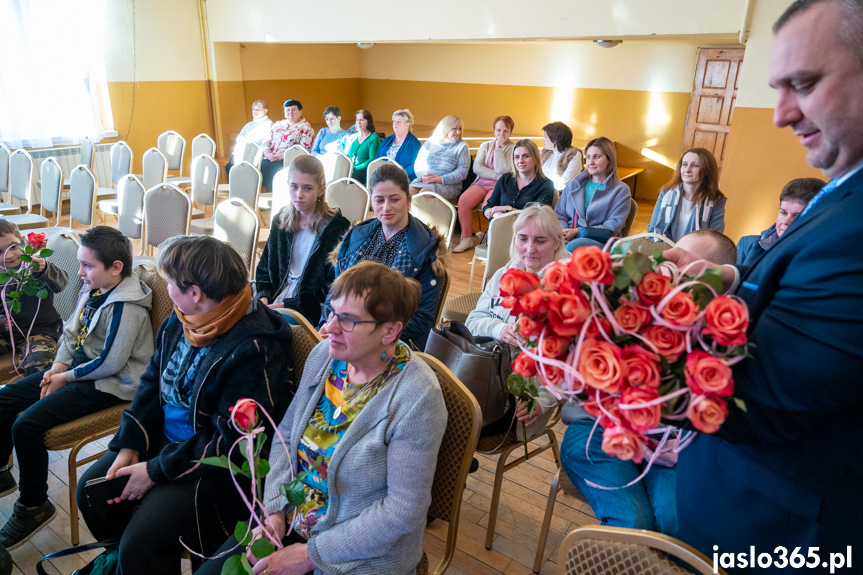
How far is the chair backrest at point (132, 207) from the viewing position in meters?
4.34

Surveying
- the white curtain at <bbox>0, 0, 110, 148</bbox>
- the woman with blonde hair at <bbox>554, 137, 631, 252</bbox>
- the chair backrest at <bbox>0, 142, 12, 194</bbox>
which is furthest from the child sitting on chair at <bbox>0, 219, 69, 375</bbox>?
the white curtain at <bbox>0, 0, 110, 148</bbox>

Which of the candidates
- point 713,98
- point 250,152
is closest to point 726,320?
point 250,152

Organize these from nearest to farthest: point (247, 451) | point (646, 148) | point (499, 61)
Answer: point (247, 451) < point (646, 148) < point (499, 61)

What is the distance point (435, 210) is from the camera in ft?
12.1

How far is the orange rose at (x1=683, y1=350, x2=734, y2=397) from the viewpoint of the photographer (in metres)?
0.75

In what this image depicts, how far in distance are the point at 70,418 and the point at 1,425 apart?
37 centimetres

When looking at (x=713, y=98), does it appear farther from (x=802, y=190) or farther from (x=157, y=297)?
(x=157, y=297)

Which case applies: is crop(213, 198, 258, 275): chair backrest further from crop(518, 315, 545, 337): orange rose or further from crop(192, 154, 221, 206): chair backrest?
crop(518, 315, 545, 337): orange rose

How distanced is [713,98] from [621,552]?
7905mm

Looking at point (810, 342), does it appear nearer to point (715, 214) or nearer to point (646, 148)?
point (715, 214)

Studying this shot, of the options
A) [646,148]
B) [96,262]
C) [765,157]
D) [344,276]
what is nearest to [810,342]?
[344,276]

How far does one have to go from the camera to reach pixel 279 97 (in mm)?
10109

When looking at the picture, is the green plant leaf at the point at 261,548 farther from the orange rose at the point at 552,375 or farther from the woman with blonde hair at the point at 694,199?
the woman with blonde hair at the point at 694,199

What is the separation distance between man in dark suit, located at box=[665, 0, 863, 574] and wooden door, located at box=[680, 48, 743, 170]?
7326mm
